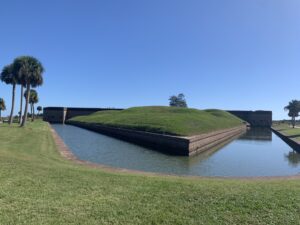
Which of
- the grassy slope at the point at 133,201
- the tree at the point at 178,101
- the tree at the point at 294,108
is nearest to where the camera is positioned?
the grassy slope at the point at 133,201

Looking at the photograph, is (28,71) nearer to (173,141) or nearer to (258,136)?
(173,141)

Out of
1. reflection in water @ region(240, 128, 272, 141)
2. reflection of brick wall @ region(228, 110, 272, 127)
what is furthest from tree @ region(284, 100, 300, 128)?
reflection in water @ region(240, 128, 272, 141)

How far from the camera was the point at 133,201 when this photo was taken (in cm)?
604

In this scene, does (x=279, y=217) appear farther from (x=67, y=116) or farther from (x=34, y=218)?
(x=67, y=116)

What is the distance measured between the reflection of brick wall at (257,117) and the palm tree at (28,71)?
73.9 m

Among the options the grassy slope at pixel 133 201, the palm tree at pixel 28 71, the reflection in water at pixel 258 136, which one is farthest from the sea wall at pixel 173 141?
the grassy slope at pixel 133 201

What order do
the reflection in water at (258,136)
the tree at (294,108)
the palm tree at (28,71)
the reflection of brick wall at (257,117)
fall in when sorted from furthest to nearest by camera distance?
the reflection of brick wall at (257,117)
the tree at (294,108)
the reflection in water at (258,136)
the palm tree at (28,71)

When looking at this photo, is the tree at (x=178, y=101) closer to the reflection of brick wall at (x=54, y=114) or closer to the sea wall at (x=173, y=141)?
the reflection of brick wall at (x=54, y=114)

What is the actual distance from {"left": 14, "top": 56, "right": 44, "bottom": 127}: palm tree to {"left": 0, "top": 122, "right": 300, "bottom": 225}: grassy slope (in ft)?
102

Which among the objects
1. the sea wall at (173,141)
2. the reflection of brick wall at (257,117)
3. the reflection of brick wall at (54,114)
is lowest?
Answer: the sea wall at (173,141)

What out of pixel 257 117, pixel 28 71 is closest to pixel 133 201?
pixel 28 71

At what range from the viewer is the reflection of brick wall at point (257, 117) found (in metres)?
94.8

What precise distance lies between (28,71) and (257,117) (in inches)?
2999

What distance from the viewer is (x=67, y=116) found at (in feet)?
314
